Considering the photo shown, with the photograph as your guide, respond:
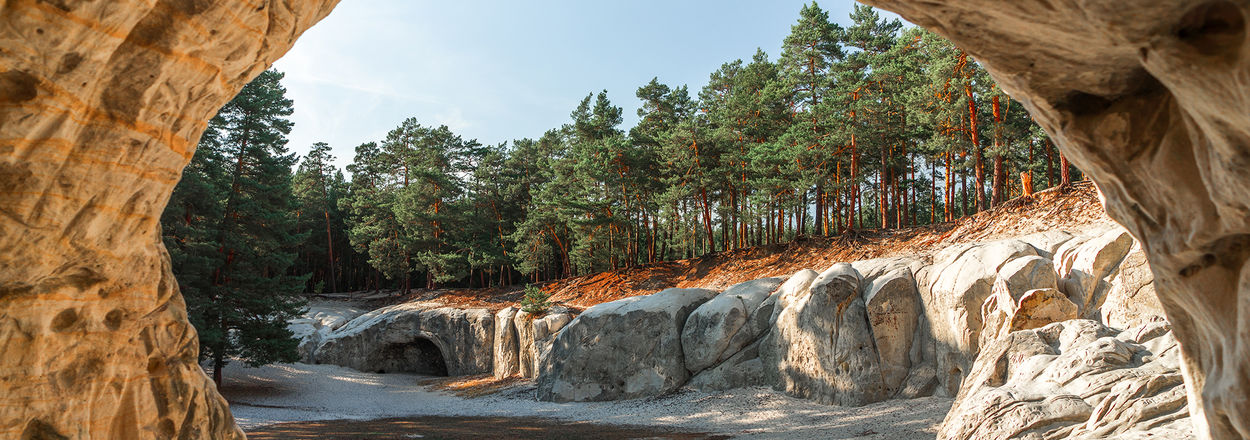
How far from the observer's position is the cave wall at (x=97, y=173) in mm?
4684

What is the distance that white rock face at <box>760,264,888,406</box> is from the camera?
13.9 meters

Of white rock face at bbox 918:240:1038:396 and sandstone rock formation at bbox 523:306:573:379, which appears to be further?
sandstone rock formation at bbox 523:306:573:379

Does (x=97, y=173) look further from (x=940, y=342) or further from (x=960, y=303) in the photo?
(x=940, y=342)

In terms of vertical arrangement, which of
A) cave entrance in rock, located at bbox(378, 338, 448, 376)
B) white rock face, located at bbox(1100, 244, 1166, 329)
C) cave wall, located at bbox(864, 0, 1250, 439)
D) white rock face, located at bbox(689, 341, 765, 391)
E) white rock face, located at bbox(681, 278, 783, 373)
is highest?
cave wall, located at bbox(864, 0, 1250, 439)

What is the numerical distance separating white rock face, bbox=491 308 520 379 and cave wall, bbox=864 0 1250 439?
2335cm

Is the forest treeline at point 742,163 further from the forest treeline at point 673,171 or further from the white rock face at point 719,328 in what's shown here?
the white rock face at point 719,328

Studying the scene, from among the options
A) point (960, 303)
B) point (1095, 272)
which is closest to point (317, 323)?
point (960, 303)

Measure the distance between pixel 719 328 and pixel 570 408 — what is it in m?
4.85

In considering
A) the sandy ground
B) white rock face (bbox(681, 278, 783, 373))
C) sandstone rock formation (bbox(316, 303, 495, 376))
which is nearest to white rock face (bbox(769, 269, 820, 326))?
white rock face (bbox(681, 278, 783, 373))

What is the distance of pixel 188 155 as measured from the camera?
19.8ft

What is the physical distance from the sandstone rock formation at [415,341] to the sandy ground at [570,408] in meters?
1.35

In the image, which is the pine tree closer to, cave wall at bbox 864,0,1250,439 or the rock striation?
the rock striation

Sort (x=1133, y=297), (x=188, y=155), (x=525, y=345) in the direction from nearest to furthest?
(x=188, y=155) → (x=1133, y=297) → (x=525, y=345)

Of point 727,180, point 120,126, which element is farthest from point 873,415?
point 727,180
